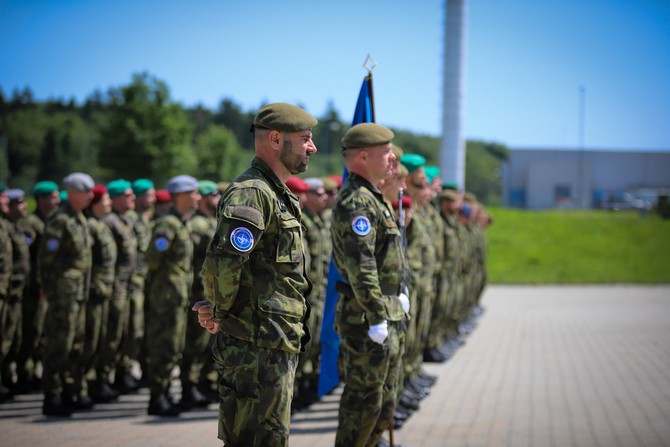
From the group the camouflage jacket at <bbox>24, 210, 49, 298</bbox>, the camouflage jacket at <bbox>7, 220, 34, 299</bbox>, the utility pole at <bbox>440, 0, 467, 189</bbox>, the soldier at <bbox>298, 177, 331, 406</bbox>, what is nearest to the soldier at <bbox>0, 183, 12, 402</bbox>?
the camouflage jacket at <bbox>7, 220, 34, 299</bbox>

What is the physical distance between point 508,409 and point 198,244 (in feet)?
11.9

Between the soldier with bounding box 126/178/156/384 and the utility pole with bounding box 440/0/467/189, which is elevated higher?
the utility pole with bounding box 440/0/467/189

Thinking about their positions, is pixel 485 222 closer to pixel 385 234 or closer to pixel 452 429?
pixel 452 429

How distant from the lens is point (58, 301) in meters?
7.27

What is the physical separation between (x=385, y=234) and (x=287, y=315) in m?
1.57

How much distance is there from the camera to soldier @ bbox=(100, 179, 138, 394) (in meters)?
8.30

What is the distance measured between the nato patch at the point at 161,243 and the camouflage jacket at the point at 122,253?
122 centimetres

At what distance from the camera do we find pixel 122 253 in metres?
8.51

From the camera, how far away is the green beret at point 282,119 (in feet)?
12.8

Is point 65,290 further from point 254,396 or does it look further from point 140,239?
point 254,396

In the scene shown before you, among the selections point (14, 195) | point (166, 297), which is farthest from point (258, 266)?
point (14, 195)

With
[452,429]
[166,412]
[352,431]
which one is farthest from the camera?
[166,412]

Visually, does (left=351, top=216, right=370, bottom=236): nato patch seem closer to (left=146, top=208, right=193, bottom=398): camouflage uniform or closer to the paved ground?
the paved ground

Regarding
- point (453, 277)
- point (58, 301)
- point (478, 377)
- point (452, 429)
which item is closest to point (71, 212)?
point (58, 301)
